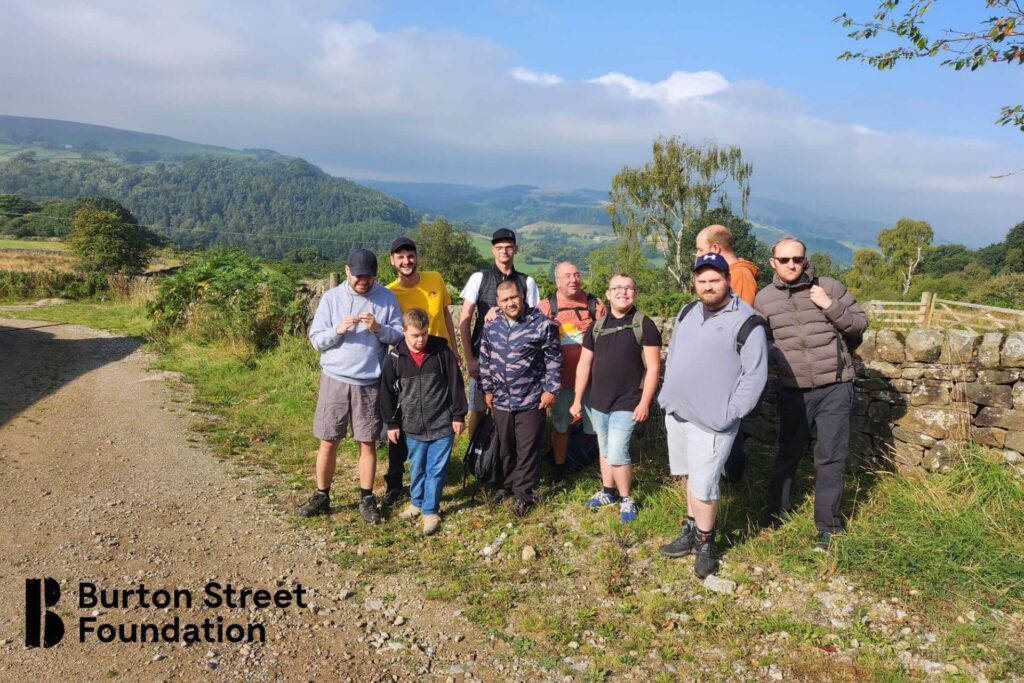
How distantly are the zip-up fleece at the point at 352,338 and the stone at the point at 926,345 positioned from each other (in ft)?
12.7

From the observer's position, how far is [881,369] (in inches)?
178

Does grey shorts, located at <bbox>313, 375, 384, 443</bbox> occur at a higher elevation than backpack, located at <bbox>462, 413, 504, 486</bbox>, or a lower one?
higher

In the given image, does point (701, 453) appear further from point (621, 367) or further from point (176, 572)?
point (176, 572)

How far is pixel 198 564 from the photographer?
143 inches

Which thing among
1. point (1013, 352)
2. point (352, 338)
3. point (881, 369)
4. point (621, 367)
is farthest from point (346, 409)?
point (1013, 352)

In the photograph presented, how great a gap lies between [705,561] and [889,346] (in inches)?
93.4

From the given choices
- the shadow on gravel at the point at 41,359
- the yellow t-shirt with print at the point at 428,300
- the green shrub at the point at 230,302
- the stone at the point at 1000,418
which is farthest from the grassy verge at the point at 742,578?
the green shrub at the point at 230,302

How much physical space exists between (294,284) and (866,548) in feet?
29.9

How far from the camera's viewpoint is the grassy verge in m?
2.87

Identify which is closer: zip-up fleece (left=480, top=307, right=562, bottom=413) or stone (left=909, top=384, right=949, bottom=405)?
zip-up fleece (left=480, top=307, right=562, bottom=413)

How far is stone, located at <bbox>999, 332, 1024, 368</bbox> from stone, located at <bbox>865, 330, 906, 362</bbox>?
0.58 meters

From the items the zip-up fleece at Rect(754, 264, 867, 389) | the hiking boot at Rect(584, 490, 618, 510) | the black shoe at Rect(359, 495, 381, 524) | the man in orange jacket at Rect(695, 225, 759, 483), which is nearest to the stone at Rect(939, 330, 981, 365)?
the zip-up fleece at Rect(754, 264, 867, 389)

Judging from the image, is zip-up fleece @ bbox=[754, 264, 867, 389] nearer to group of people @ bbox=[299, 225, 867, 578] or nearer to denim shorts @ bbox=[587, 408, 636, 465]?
group of people @ bbox=[299, 225, 867, 578]

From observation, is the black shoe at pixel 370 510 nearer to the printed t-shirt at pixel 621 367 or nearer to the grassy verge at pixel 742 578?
the grassy verge at pixel 742 578
